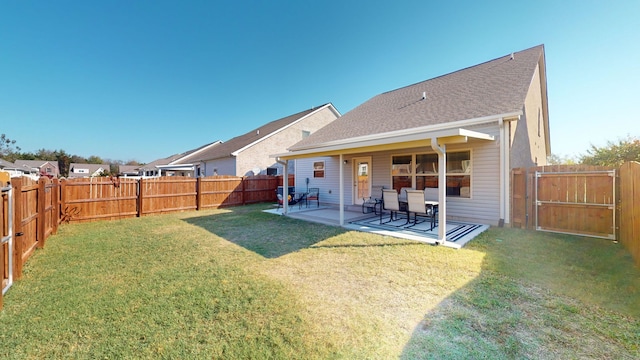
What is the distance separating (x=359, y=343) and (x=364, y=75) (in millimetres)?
14515

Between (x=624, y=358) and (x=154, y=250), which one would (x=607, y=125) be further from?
(x=154, y=250)

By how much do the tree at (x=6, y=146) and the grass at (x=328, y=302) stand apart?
6013 cm

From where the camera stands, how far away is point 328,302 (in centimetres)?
304

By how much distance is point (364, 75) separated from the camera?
1431 centimetres

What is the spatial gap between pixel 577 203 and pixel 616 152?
11316mm

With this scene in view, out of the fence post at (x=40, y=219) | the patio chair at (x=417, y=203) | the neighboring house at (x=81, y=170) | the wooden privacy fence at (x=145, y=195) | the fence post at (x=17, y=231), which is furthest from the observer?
the neighboring house at (x=81, y=170)

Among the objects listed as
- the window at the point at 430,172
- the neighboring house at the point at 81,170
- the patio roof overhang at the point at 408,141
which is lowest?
the window at the point at 430,172

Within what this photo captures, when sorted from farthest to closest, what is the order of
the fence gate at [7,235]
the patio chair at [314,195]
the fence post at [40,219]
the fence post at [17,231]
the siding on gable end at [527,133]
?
the patio chair at [314,195] < the siding on gable end at [527,133] < the fence post at [40,219] < the fence post at [17,231] < the fence gate at [7,235]

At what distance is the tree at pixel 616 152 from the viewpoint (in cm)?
1173

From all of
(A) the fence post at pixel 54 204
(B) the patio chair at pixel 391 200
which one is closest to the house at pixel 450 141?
(B) the patio chair at pixel 391 200

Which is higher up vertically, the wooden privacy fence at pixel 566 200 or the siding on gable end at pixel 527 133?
the siding on gable end at pixel 527 133

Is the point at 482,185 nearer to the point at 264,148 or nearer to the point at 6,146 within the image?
the point at 264,148

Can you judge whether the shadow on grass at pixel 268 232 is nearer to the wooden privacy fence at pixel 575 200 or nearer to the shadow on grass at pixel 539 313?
the shadow on grass at pixel 539 313

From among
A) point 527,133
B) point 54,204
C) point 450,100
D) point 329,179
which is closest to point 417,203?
point 450,100
